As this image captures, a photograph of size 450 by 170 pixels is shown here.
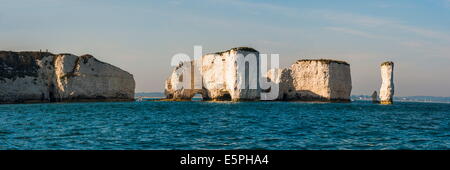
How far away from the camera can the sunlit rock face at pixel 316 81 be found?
274 feet

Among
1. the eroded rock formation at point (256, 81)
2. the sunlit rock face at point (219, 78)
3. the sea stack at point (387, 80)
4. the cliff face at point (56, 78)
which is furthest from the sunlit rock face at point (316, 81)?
the cliff face at point (56, 78)

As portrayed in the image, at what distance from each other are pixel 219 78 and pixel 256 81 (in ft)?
28.4

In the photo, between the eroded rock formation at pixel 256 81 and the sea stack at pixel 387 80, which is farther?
the sea stack at pixel 387 80

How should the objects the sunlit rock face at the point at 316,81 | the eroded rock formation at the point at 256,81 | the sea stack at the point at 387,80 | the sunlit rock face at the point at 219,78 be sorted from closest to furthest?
the sunlit rock face at the point at 219,78 → the eroded rock formation at the point at 256,81 → the sea stack at the point at 387,80 → the sunlit rock face at the point at 316,81

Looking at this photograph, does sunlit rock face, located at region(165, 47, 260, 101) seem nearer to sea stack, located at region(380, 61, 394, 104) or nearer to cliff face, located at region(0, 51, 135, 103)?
cliff face, located at region(0, 51, 135, 103)

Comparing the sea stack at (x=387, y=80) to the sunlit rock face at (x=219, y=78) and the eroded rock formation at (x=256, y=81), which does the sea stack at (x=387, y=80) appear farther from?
the sunlit rock face at (x=219, y=78)

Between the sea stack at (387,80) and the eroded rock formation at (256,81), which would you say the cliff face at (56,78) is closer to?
the eroded rock formation at (256,81)

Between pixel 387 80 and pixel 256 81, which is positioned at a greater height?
pixel 387 80

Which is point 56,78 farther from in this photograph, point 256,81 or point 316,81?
point 316,81

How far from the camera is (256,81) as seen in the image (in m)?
79.1

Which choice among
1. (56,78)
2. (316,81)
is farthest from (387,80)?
(56,78)

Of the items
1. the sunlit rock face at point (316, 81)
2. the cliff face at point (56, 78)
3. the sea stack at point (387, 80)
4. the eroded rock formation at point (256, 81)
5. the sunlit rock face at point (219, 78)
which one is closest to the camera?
the cliff face at point (56, 78)
